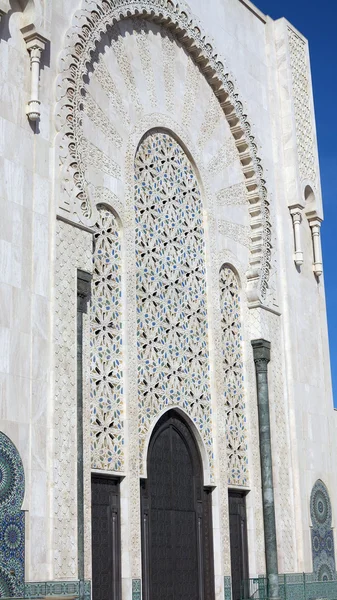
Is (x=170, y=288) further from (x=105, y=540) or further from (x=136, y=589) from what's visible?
(x=136, y=589)

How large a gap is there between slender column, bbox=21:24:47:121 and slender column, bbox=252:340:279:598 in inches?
123

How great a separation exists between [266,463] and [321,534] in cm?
108

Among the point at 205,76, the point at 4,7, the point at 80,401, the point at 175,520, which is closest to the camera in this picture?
the point at 4,7

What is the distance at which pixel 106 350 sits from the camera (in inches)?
245

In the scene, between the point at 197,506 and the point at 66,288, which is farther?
the point at 197,506

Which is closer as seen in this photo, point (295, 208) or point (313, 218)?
point (295, 208)

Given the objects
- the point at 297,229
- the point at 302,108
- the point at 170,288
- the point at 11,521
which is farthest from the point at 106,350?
the point at 302,108

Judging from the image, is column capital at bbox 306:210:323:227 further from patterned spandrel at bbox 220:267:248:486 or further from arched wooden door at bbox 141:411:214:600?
arched wooden door at bbox 141:411:214:600

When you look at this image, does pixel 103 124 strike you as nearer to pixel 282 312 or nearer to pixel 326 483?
pixel 282 312

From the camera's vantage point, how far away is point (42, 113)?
5875 millimetres

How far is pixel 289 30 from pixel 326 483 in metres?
4.60

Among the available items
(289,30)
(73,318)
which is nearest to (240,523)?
(73,318)

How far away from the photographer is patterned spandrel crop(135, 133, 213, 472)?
6.69 m

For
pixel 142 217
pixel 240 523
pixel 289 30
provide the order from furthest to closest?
pixel 289 30 < pixel 240 523 < pixel 142 217
